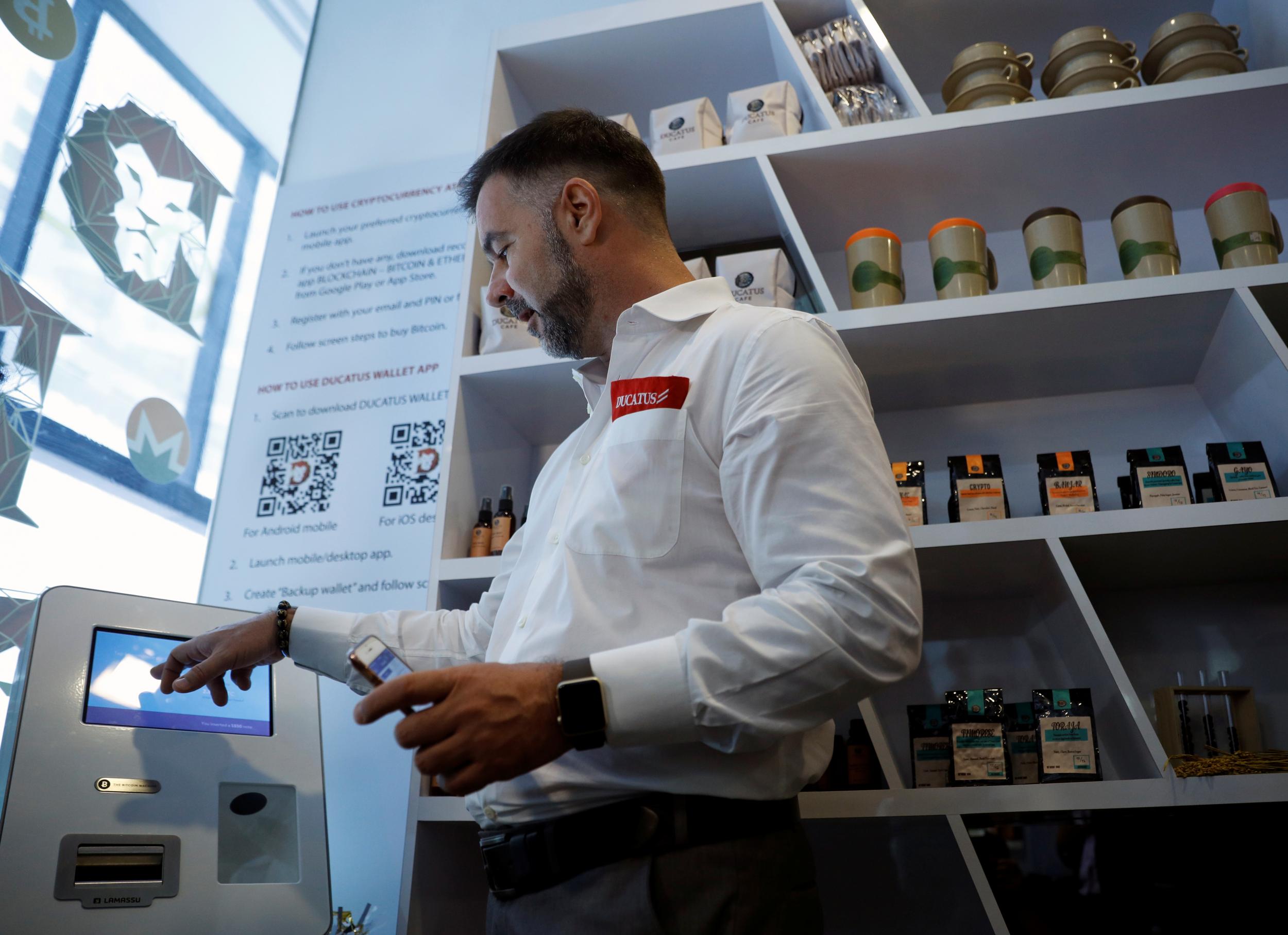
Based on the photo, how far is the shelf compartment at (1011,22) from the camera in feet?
7.69

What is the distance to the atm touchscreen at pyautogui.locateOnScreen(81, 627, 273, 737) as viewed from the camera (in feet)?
4.75

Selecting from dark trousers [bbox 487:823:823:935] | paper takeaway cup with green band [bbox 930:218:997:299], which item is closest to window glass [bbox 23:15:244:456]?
dark trousers [bbox 487:823:823:935]

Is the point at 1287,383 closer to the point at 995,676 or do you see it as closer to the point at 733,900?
the point at 995,676

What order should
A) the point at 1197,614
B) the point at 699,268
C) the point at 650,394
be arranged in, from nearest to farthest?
the point at 650,394 < the point at 1197,614 < the point at 699,268

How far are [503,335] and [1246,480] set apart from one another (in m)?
1.48

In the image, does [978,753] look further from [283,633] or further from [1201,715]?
[283,633]

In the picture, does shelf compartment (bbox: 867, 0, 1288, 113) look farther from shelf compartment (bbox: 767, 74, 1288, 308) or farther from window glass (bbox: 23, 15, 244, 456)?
window glass (bbox: 23, 15, 244, 456)

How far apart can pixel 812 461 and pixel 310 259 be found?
2.26m

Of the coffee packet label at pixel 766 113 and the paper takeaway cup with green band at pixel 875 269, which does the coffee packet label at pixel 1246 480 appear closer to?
the paper takeaway cup with green band at pixel 875 269

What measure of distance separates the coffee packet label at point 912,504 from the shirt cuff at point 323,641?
3.32 feet

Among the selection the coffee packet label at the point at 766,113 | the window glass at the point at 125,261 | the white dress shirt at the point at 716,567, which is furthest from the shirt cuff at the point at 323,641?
the coffee packet label at the point at 766,113

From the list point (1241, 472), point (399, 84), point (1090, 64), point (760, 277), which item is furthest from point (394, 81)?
point (1241, 472)

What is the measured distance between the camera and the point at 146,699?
4.91 feet

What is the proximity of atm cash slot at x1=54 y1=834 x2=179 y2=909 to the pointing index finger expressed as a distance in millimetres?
765
